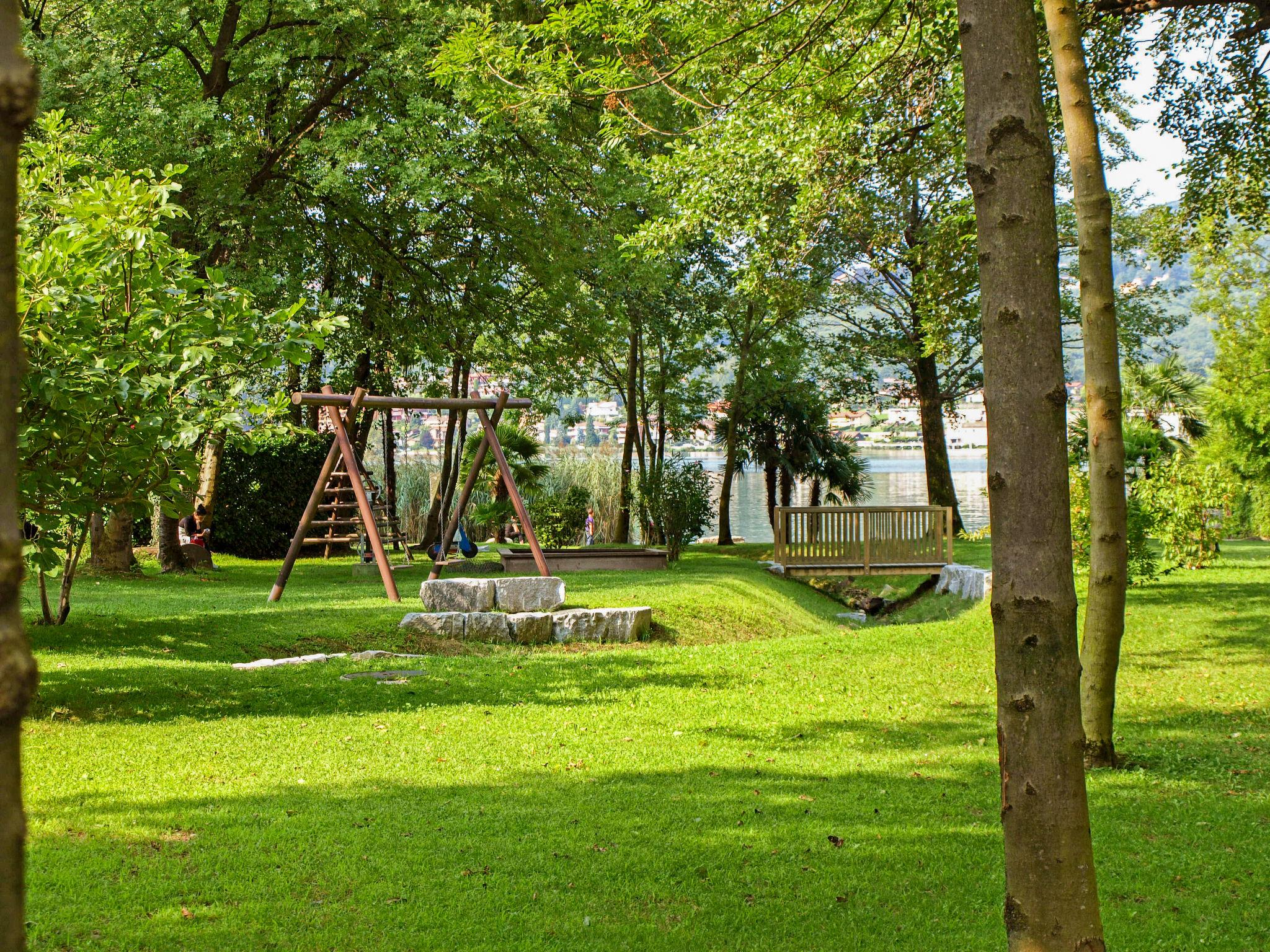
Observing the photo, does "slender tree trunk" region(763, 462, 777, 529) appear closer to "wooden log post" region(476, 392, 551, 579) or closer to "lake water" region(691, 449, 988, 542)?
"lake water" region(691, 449, 988, 542)

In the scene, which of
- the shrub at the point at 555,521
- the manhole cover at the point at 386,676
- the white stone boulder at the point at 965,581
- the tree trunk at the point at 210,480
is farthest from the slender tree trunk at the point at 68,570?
the shrub at the point at 555,521

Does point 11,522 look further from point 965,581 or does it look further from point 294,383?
point 294,383

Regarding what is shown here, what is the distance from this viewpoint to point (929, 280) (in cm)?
1222

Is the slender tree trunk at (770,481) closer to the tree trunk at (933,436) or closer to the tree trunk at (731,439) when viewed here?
the tree trunk at (731,439)

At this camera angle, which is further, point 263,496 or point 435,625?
point 263,496

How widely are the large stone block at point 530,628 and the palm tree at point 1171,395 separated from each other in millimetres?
22684

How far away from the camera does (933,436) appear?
89.4 ft

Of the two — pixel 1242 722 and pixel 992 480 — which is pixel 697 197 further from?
pixel 992 480

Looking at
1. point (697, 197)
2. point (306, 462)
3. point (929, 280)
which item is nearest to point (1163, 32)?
point (929, 280)

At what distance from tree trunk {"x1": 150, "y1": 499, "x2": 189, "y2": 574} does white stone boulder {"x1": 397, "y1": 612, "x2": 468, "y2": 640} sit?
7704 millimetres

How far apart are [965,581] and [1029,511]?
609 inches

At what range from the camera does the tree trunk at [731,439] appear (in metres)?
27.1

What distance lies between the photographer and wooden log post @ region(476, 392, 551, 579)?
44.4 feet

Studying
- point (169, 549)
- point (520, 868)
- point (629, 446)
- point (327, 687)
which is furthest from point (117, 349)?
point (629, 446)
